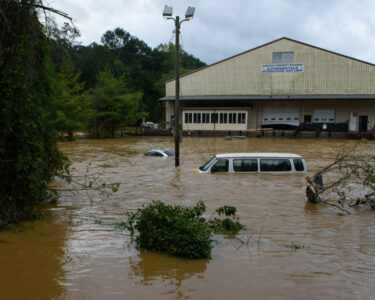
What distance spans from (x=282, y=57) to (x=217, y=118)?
1132cm

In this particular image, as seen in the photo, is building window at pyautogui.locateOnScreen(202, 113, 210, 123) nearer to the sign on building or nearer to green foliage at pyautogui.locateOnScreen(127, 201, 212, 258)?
the sign on building

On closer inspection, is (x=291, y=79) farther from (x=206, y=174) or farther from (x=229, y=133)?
(x=206, y=174)

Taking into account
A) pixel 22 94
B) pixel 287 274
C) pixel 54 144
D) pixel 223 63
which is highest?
pixel 223 63

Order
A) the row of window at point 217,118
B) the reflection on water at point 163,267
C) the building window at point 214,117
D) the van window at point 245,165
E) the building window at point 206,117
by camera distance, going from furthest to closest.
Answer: the building window at point 206,117, the building window at point 214,117, the row of window at point 217,118, the van window at point 245,165, the reflection on water at point 163,267

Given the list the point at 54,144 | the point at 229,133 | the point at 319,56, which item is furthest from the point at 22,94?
the point at 319,56

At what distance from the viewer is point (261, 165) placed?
13453mm

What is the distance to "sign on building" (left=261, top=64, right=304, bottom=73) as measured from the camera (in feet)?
144

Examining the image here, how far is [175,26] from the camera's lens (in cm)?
1675

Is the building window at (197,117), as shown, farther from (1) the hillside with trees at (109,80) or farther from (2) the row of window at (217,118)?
(1) the hillside with trees at (109,80)

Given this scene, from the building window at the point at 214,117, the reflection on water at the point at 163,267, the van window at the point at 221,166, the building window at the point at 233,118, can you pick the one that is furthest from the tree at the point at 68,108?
the reflection on water at the point at 163,267

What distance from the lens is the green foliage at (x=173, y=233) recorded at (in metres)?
6.29

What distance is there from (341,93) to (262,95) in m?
9.54

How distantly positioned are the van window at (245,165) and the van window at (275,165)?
0.29 m

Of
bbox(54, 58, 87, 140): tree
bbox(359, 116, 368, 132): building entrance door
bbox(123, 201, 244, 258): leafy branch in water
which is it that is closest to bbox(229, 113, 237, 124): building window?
bbox(359, 116, 368, 132): building entrance door
